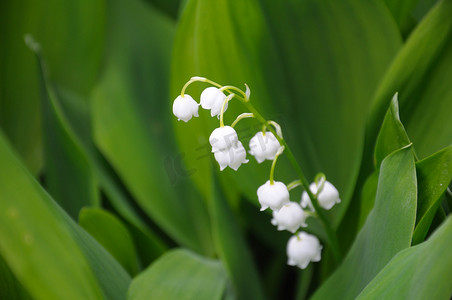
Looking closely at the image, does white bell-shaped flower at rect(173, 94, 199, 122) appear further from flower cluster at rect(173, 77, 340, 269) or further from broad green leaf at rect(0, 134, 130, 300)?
broad green leaf at rect(0, 134, 130, 300)

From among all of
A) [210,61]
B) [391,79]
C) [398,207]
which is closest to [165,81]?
[210,61]

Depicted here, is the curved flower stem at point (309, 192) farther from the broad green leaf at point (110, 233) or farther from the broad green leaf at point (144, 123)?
the broad green leaf at point (144, 123)

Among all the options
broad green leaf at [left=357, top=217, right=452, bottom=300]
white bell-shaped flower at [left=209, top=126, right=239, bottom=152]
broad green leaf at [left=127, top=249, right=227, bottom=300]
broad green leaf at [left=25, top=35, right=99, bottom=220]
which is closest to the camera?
broad green leaf at [left=357, top=217, right=452, bottom=300]

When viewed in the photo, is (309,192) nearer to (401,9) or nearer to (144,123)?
(401,9)

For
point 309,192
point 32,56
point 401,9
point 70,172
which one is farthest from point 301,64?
point 32,56

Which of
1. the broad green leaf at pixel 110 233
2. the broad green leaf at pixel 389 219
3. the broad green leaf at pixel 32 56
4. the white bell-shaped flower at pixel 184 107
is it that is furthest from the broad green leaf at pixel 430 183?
the broad green leaf at pixel 32 56

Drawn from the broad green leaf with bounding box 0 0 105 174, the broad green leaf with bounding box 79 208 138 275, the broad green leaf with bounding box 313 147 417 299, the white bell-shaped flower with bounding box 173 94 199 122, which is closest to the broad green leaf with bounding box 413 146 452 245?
the broad green leaf with bounding box 313 147 417 299

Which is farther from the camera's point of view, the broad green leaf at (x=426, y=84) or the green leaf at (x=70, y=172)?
the green leaf at (x=70, y=172)
